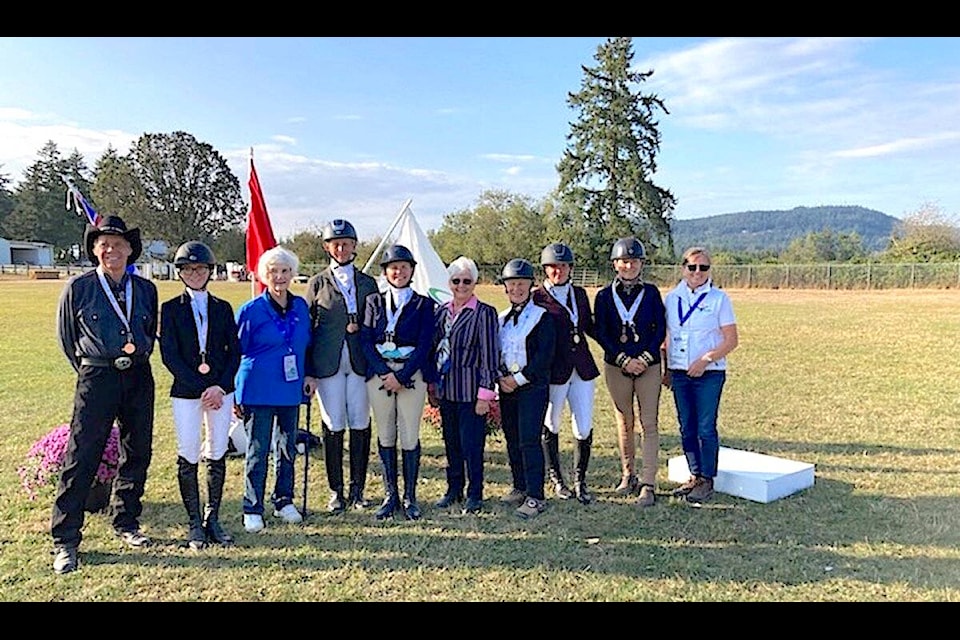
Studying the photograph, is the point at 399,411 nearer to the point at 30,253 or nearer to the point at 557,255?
the point at 557,255

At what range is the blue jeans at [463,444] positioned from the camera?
196 inches

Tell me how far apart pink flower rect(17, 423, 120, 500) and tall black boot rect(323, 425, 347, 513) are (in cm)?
145

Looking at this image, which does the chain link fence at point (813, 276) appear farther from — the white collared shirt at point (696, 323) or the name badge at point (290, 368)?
the name badge at point (290, 368)

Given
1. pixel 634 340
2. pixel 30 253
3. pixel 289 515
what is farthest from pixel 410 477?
pixel 30 253

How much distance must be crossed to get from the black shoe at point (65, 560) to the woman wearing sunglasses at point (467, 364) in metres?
2.43

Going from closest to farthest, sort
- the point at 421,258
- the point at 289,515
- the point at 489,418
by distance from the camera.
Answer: the point at 289,515 < the point at 489,418 < the point at 421,258

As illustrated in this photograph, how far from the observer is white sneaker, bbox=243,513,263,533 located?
15.3 ft

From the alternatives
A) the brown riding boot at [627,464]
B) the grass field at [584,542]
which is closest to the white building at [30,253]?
the grass field at [584,542]

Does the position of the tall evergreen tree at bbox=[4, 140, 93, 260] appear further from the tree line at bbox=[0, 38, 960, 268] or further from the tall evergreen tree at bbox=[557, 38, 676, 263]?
the tall evergreen tree at bbox=[557, 38, 676, 263]

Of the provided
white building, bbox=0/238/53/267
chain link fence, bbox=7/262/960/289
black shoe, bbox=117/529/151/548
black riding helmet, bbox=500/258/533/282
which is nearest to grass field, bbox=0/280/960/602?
black shoe, bbox=117/529/151/548

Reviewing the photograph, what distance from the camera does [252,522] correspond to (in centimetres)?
468

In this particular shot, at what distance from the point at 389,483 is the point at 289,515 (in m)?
0.73

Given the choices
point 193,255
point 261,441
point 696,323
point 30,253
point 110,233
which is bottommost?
point 261,441

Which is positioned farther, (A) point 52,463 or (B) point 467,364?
(A) point 52,463
